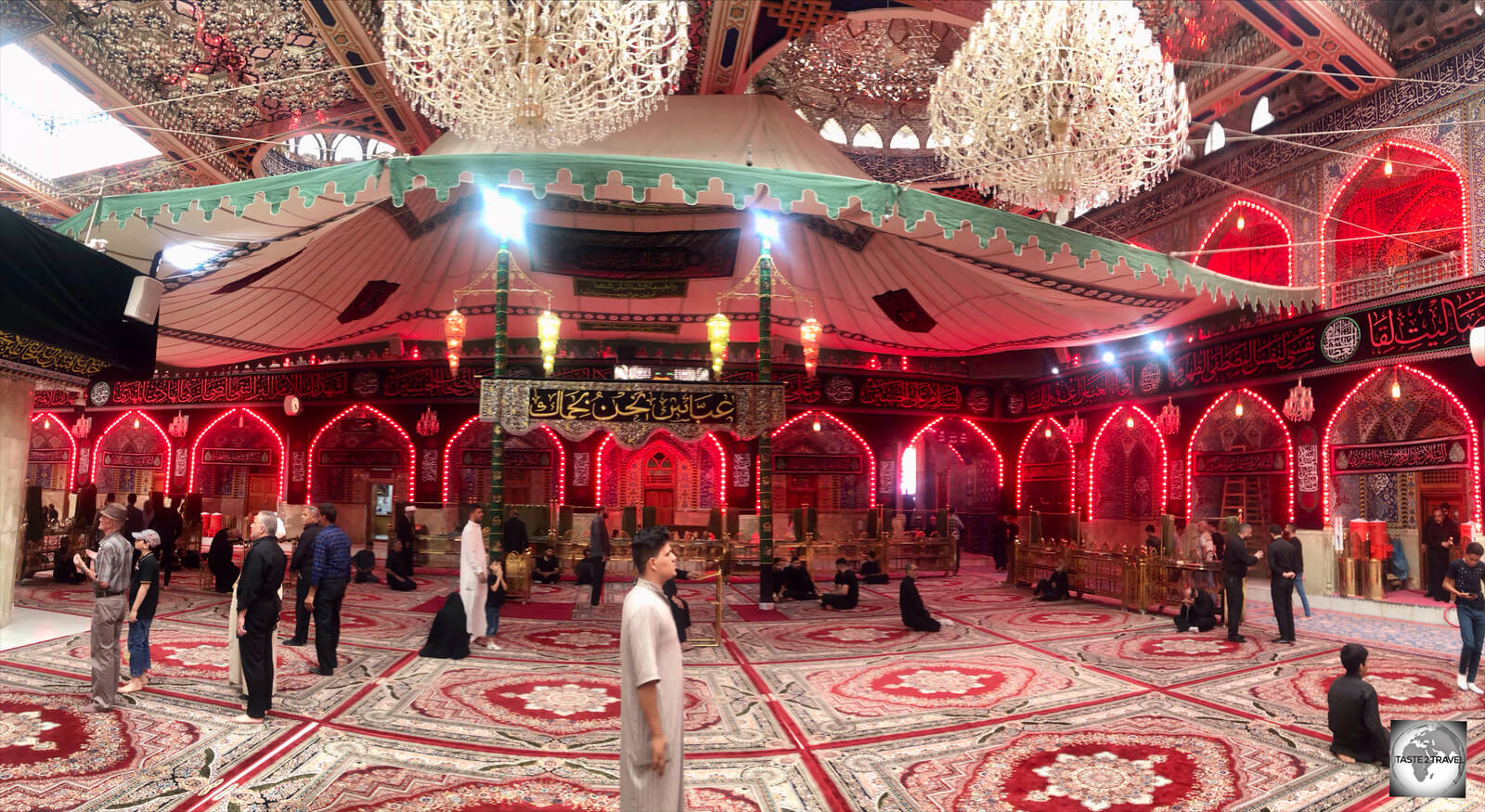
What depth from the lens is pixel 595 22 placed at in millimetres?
5105

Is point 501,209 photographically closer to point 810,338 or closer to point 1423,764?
point 810,338

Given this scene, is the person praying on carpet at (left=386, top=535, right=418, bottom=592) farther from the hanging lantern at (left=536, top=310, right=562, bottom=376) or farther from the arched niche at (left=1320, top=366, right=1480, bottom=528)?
the arched niche at (left=1320, top=366, right=1480, bottom=528)

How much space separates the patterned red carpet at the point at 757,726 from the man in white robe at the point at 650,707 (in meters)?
0.84

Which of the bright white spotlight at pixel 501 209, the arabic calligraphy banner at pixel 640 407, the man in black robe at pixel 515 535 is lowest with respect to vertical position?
the man in black robe at pixel 515 535

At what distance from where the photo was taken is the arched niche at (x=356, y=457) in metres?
12.7

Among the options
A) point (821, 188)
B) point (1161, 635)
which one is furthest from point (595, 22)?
point (1161, 635)

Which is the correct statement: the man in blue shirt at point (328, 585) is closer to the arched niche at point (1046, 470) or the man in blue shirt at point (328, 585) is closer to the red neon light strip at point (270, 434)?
the red neon light strip at point (270, 434)

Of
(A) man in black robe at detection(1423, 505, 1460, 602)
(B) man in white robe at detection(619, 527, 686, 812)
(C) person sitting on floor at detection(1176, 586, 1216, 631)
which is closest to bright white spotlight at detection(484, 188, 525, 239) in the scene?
(B) man in white robe at detection(619, 527, 686, 812)

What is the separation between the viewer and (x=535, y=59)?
5121 mm

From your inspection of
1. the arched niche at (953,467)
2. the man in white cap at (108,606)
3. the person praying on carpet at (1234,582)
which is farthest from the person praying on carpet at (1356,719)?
the arched niche at (953,467)

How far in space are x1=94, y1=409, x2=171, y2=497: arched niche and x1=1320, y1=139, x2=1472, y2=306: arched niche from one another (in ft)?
53.0

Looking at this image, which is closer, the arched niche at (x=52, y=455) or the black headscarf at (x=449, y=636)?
the black headscarf at (x=449, y=636)

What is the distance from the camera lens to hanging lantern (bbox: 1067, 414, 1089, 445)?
39.5ft

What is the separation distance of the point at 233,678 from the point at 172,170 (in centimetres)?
805
